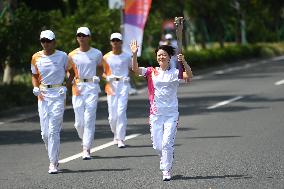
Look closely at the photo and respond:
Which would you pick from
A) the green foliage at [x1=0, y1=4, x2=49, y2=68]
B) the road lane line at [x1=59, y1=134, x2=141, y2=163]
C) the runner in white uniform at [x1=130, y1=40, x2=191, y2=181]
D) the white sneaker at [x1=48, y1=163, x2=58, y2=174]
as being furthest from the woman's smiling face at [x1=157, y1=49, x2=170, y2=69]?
the green foliage at [x1=0, y1=4, x2=49, y2=68]

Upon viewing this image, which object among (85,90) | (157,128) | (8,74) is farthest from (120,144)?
(8,74)

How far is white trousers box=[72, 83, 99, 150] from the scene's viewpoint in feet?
39.4

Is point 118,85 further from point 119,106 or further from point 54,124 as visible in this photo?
point 54,124

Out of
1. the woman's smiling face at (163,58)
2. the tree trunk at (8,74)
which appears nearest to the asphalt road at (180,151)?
the woman's smiling face at (163,58)

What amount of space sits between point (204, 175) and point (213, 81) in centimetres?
2078

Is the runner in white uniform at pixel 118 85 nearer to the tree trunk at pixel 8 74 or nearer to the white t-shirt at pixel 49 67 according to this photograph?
the white t-shirt at pixel 49 67

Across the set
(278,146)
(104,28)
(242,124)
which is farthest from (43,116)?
(104,28)

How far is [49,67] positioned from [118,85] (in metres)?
2.59

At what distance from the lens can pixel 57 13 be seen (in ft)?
94.3

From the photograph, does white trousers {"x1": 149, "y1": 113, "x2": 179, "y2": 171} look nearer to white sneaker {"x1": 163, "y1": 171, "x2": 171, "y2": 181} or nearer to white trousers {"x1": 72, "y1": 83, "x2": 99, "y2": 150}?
white sneaker {"x1": 163, "y1": 171, "x2": 171, "y2": 181}

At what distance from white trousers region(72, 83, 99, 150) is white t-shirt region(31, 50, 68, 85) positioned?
1.06 m

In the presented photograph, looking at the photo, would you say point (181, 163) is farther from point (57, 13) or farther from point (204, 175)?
point (57, 13)

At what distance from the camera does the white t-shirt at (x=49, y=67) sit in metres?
10.9

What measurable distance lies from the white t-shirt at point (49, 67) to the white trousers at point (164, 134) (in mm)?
1589
